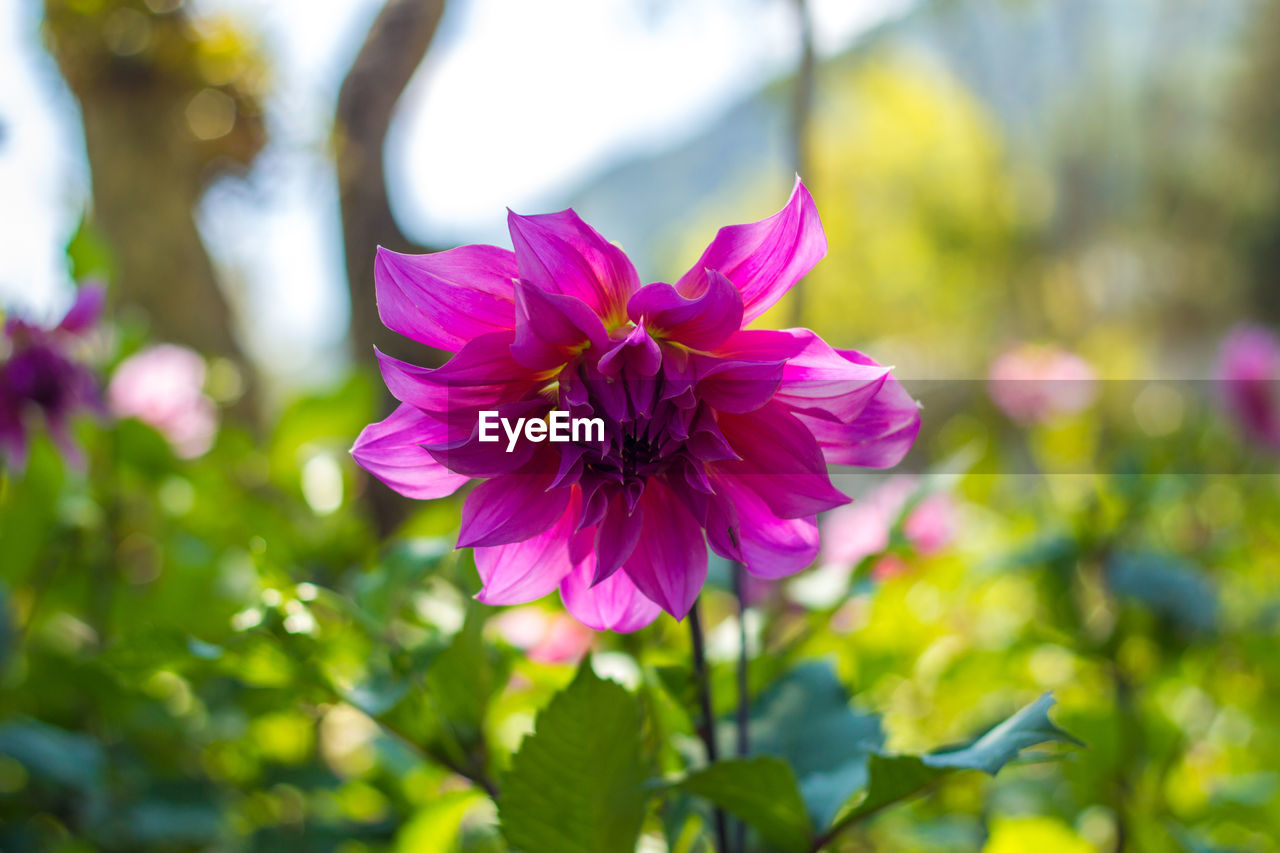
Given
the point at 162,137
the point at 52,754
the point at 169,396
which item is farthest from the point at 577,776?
the point at 162,137

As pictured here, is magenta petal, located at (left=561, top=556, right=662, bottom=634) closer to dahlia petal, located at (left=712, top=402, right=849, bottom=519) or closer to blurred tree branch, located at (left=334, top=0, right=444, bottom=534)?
dahlia petal, located at (left=712, top=402, right=849, bottom=519)

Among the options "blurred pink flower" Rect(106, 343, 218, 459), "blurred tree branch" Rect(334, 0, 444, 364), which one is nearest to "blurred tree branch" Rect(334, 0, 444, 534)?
"blurred tree branch" Rect(334, 0, 444, 364)

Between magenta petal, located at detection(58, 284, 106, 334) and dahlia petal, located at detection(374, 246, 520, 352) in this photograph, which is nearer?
dahlia petal, located at detection(374, 246, 520, 352)

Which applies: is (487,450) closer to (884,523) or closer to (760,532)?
(760,532)

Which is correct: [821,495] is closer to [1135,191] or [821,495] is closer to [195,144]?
[195,144]

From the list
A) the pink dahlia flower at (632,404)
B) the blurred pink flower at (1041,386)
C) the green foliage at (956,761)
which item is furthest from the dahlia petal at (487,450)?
the blurred pink flower at (1041,386)

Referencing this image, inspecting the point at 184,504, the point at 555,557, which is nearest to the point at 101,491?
the point at 184,504

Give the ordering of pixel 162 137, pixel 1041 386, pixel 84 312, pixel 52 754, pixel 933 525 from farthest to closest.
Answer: pixel 1041 386 < pixel 162 137 < pixel 933 525 < pixel 84 312 < pixel 52 754
